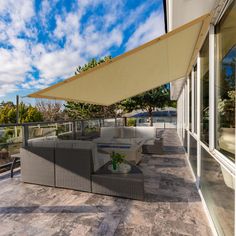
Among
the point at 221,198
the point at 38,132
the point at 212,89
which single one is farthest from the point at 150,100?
the point at 221,198

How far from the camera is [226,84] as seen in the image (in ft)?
7.07

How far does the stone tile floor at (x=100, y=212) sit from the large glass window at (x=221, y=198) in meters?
0.27

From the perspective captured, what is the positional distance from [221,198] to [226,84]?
1.41 m

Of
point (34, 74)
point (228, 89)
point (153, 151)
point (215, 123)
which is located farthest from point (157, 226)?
point (34, 74)

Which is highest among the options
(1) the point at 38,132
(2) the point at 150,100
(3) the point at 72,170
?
(2) the point at 150,100

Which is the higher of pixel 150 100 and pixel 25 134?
pixel 150 100

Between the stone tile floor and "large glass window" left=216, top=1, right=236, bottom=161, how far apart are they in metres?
1.28

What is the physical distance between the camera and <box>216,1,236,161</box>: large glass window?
6.37 ft

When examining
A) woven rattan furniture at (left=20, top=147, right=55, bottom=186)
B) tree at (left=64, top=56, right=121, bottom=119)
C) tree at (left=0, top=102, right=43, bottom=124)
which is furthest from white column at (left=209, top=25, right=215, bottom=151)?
tree at (left=0, top=102, right=43, bottom=124)

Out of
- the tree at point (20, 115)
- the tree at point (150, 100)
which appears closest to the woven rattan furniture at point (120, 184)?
the tree at point (150, 100)

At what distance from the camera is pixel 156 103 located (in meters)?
15.7

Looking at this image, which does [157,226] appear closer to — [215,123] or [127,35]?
[215,123]

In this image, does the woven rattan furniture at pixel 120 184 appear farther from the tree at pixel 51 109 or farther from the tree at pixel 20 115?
the tree at pixel 51 109

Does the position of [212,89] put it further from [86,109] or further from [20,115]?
[20,115]
